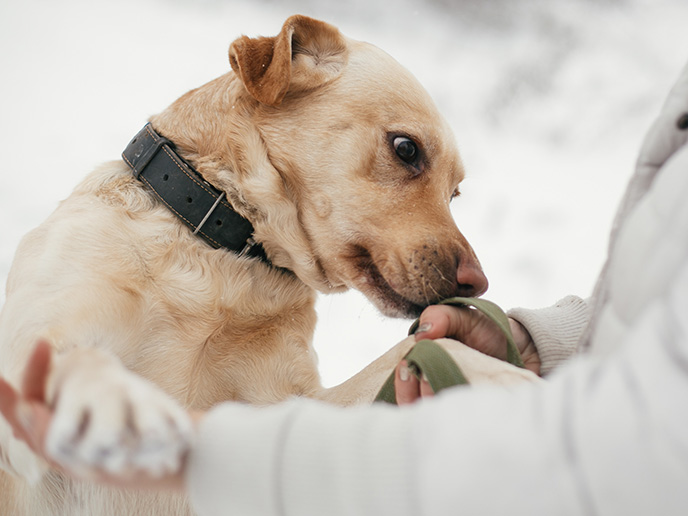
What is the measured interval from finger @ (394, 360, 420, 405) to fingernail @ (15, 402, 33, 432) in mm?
659

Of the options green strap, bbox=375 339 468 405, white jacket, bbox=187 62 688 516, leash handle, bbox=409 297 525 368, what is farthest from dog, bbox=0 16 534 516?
white jacket, bbox=187 62 688 516

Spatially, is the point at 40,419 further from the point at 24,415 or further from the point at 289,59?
the point at 289,59

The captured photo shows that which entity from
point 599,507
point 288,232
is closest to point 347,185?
point 288,232

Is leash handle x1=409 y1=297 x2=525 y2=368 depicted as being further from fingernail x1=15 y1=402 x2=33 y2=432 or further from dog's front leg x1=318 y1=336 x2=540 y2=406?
fingernail x1=15 y1=402 x2=33 y2=432

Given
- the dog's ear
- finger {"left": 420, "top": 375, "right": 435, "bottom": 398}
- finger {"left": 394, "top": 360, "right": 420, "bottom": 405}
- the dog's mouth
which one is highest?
the dog's ear

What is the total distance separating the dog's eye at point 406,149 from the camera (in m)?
1.73

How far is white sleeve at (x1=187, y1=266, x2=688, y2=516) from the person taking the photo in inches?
A: 18.1

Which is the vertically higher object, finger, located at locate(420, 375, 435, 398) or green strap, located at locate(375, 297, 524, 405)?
green strap, located at locate(375, 297, 524, 405)

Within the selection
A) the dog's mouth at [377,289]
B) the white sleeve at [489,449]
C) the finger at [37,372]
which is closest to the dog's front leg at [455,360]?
the dog's mouth at [377,289]

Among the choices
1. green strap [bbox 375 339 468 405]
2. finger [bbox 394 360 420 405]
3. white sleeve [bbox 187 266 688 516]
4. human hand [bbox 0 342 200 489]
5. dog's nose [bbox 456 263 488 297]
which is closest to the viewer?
white sleeve [bbox 187 266 688 516]

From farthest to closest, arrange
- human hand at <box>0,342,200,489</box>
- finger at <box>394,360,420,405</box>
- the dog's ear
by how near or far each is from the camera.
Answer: the dog's ear
finger at <box>394,360,420,405</box>
human hand at <box>0,342,200,489</box>

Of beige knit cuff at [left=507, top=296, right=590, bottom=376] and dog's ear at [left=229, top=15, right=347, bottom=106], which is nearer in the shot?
beige knit cuff at [left=507, top=296, right=590, bottom=376]

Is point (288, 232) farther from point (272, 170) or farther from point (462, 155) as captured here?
point (462, 155)

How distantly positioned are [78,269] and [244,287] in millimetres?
488
